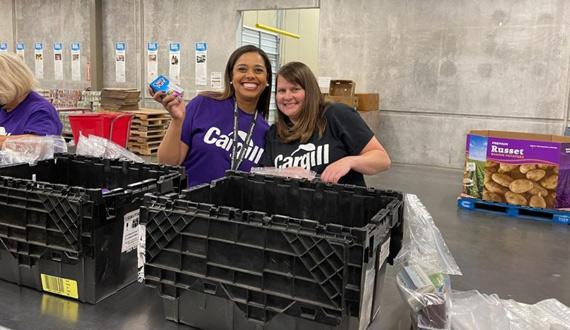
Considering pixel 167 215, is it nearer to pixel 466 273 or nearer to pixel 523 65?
pixel 466 273

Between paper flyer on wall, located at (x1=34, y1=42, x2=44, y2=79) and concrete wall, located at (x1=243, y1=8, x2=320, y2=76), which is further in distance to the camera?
concrete wall, located at (x1=243, y1=8, x2=320, y2=76)

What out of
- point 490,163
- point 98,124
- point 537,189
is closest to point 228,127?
point 490,163

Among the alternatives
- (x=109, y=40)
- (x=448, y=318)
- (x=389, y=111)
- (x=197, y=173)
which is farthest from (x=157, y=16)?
(x=448, y=318)

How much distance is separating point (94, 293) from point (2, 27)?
12.4 metres

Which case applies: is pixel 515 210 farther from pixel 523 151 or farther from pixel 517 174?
pixel 523 151

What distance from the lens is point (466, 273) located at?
2.92 metres

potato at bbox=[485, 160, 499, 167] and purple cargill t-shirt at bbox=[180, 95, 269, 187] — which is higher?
purple cargill t-shirt at bbox=[180, 95, 269, 187]

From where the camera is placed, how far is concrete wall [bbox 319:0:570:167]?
6930mm

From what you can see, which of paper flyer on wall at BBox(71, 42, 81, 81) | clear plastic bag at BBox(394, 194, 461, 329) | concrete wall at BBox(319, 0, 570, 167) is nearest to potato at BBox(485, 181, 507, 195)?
concrete wall at BBox(319, 0, 570, 167)

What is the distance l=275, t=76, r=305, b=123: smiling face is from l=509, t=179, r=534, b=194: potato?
3.51 m

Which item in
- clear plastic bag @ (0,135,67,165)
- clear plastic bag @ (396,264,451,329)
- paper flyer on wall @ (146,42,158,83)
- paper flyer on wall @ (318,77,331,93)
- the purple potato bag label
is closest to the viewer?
clear plastic bag @ (396,264,451,329)

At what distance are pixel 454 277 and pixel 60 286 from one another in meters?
2.13

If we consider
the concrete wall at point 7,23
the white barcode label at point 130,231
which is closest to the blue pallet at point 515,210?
the white barcode label at point 130,231

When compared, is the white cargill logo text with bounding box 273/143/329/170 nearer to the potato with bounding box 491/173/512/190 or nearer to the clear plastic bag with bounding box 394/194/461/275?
the clear plastic bag with bounding box 394/194/461/275
